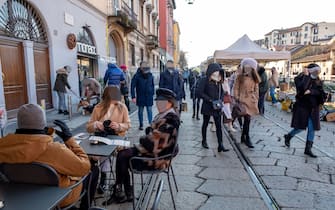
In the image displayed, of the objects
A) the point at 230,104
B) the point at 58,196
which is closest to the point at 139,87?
the point at 230,104

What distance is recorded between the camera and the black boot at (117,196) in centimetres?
298

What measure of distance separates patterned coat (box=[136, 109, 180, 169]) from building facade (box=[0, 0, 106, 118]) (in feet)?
16.3

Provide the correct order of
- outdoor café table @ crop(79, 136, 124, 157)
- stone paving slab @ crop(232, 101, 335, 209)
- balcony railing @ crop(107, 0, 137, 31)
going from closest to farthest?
outdoor café table @ crop(79, 136, 124, 157)
stone paving slab @ crop(232, 101, 335, 209)
balcony railing @ crop(107, 0, 137, 31)

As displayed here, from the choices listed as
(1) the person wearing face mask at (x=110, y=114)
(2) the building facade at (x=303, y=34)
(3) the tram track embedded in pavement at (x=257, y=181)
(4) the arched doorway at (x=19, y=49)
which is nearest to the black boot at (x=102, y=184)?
(1) the person wearing face mask at (x=110, y=114)

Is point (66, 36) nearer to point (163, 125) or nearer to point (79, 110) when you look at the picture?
point (79, 110)

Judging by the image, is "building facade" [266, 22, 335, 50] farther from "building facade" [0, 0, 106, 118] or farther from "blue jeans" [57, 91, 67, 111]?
"blue jeans" [57, 91, 67, 111]

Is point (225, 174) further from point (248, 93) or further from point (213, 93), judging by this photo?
point (248, 93)

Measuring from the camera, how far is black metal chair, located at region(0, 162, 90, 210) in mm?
1709

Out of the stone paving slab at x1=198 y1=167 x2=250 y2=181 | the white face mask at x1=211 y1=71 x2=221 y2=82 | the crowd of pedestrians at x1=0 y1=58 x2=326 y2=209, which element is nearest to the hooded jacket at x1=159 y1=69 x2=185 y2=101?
the crowd of pedestrians at x1=0 y1=58 x2=326 y2=209

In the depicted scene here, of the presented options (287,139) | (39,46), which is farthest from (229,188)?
(39,46)

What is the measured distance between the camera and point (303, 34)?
88.8 metres

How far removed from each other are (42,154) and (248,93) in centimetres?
414

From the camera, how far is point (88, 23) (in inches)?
428

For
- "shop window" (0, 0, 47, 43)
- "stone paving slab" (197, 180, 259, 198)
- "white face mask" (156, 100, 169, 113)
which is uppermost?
"shop window" (0, 0, 47, 43)
